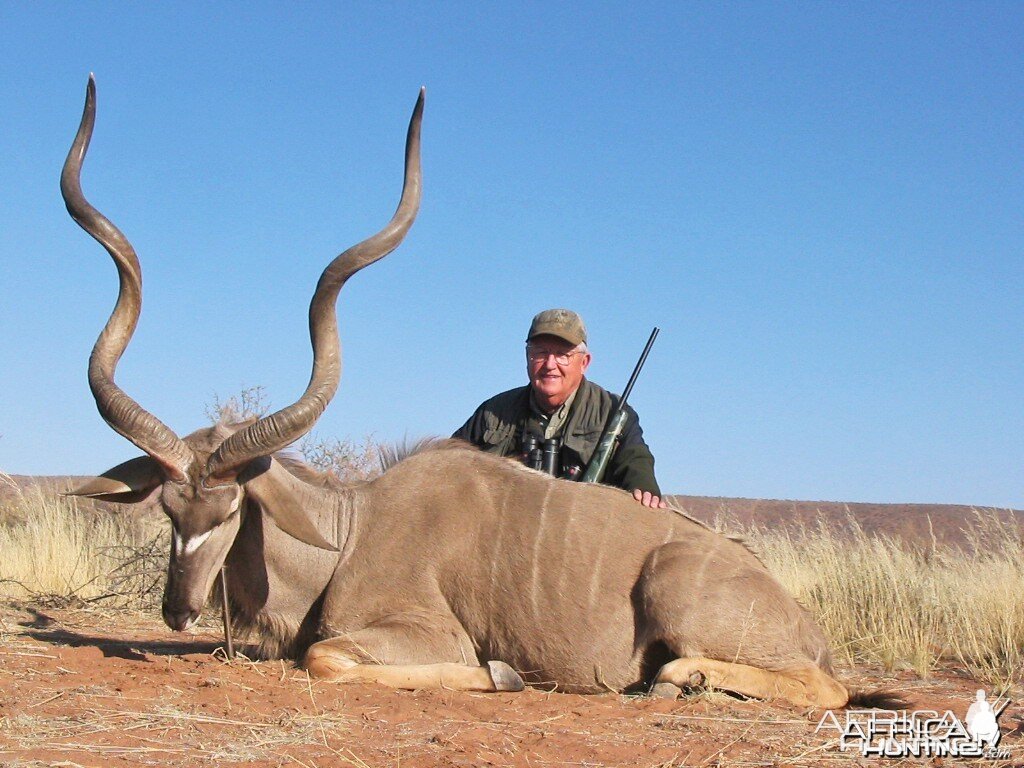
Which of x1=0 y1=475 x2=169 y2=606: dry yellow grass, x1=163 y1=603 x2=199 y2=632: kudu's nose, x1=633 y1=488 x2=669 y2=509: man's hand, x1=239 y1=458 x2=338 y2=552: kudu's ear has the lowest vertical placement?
x1=0 y1=475 x2=169 y2=606: dry yellow grass

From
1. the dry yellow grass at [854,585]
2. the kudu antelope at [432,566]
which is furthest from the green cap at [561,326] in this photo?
the dry yellow grass at [854,585]

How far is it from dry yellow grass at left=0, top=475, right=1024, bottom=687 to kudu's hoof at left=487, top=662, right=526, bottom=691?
2667 millimetres

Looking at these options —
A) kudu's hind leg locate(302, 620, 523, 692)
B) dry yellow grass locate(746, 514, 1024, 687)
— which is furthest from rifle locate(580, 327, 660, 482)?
kudu's hind leg locate(302, 620, 523, 692)

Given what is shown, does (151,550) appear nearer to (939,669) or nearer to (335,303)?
(335,303)

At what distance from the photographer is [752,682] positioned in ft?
15.6

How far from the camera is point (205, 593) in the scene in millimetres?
4863

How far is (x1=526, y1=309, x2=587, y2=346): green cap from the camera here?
6.34m

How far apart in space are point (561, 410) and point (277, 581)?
2.00 m

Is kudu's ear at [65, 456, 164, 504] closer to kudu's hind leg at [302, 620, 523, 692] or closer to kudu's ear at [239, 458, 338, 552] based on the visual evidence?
kudu's ear at [239, 458, 338, 552]

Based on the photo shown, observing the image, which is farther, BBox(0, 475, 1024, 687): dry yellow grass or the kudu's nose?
BBox(0, 475, 1024, 687): dry yellow grass

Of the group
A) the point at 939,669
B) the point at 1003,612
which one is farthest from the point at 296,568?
the point at 1003,612

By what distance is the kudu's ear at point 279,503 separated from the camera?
16.5ft

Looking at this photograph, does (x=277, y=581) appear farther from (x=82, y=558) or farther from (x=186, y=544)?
(x=82, y=558)

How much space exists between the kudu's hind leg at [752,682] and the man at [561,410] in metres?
1.60
